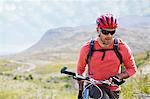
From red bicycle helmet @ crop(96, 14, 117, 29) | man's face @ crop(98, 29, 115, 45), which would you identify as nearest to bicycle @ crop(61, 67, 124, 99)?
man's face @ crop(98, 29, 115, 45)

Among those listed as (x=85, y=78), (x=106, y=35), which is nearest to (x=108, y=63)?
(x=106, y=35)

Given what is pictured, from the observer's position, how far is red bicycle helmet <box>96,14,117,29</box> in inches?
261

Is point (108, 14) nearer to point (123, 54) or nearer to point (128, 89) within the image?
point (123, 54)

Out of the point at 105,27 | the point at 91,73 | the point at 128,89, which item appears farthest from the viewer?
the point at 128,89

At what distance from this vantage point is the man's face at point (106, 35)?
6.64 m

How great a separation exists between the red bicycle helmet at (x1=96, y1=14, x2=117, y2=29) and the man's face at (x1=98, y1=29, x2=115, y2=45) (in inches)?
2.1

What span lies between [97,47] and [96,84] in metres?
0.51

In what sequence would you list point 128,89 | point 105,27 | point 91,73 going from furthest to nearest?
1. point 128,89
2. point 91,73
3. point 105,27

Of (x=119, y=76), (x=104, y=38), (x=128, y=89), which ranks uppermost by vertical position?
(x=104, y=38)

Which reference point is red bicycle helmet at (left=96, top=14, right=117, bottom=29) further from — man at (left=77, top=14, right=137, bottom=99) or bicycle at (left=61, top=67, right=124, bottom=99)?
bicycle at (left=61, top=67, right=124, bottom=99)

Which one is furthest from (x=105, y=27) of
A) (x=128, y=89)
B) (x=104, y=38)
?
(x=128, y=89)

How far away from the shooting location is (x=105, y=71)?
697cm

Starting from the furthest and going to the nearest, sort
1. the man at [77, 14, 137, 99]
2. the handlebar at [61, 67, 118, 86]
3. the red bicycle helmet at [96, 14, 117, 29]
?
the man at [77, 14, 137, 99], the red bicycle helmet at [96, 14, 117, 29], the handlebar at [61, 67, 118, 86]

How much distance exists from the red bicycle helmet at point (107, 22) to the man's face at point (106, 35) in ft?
0.17
